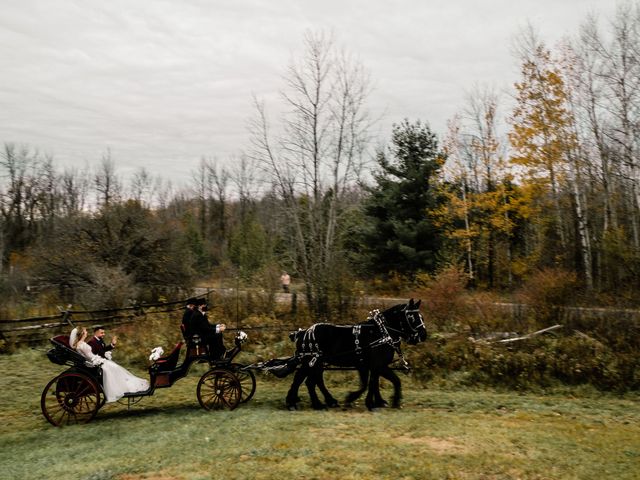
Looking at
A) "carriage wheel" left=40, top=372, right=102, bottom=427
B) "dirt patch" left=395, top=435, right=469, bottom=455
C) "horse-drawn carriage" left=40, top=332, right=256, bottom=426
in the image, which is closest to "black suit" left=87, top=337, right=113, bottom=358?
"horse-drawn carriage" left=40, top=332, right=256, bottom=426

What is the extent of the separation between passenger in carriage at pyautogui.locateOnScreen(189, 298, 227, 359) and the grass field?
111 centimetres

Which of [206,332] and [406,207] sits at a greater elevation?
[406,207]

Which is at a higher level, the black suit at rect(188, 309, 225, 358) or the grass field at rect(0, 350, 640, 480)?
the black suit at rect(188, 309, 225, 358)

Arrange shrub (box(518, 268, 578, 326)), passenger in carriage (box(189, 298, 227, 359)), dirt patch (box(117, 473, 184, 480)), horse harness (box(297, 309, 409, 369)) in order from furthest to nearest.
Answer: shrub (box(518, 268, 578, 326)) → horse harness (box(297, 309, 409, 369)) → passenger in carriage (box(189, 298, 227, 359)) → dirt patch (box(117, 473, 184, 480))

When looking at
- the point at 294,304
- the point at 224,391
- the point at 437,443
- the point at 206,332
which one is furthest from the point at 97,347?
the point at 294,304

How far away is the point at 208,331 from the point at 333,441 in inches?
127

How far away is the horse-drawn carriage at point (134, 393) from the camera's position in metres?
8.99

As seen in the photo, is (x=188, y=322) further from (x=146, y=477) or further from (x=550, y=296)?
(x=550, y=296)

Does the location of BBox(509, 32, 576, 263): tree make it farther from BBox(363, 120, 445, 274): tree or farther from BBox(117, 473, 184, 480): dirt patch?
BBox(117, 473, 184, 480): dirt patch

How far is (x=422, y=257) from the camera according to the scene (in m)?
26.3

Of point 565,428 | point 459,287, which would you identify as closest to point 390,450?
point 565,428

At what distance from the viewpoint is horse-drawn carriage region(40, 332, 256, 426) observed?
29.5 ft

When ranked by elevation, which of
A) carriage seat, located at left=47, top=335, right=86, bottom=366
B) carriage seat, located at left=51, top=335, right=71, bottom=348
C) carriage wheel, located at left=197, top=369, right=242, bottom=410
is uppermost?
carriage seat, located at left=51, top=335, right=71, bottom=348

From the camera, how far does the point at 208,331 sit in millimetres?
9586
